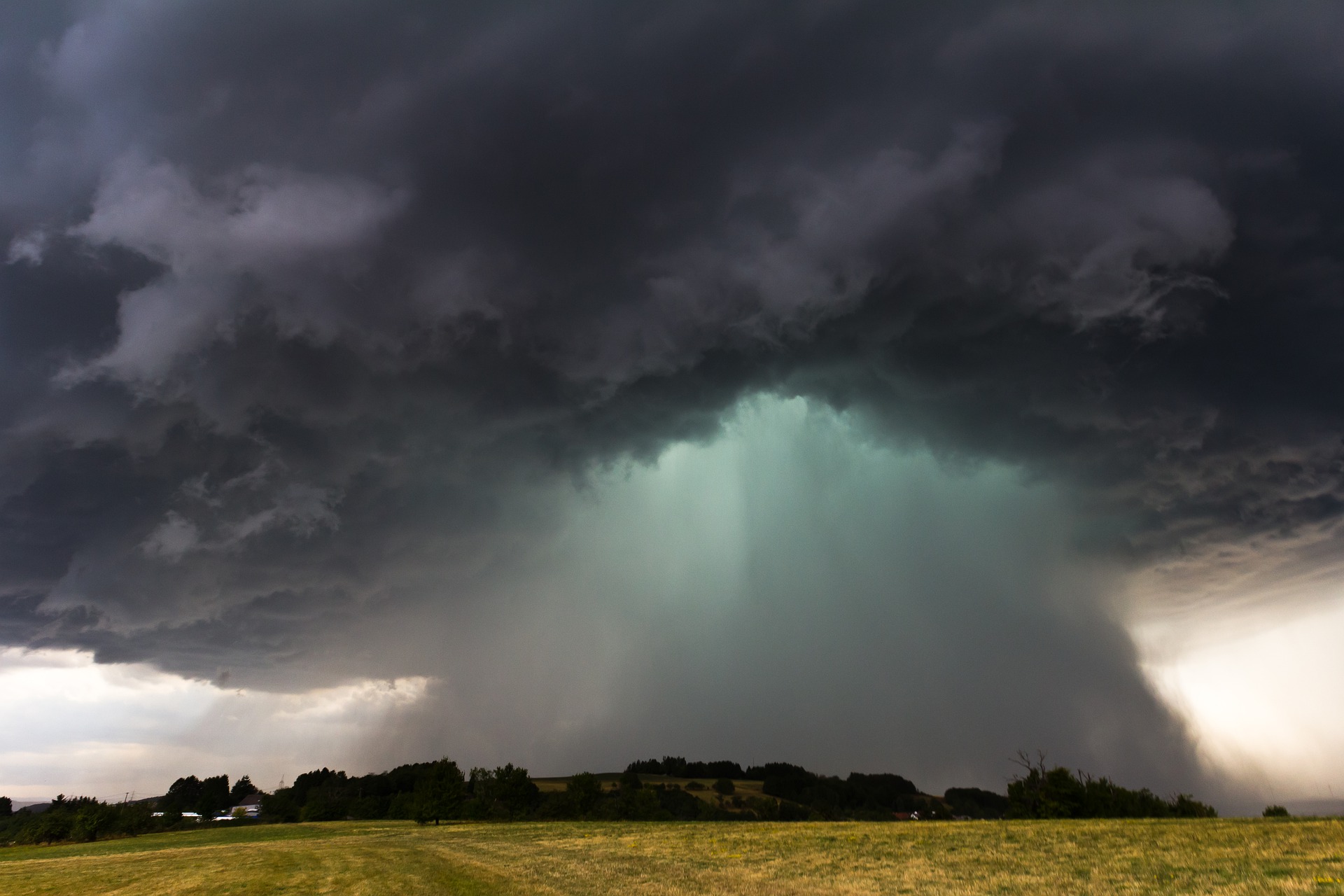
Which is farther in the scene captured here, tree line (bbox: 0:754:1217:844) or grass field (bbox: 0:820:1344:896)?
tree line (bbox: 0:754:1217:844)

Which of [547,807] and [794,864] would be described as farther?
[547,807]

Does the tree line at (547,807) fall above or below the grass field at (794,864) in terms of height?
below

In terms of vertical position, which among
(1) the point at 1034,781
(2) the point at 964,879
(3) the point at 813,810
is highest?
(2) the point at 964,879

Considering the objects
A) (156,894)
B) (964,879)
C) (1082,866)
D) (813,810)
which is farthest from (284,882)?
(813,810)

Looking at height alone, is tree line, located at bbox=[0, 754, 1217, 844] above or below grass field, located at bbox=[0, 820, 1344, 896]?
below

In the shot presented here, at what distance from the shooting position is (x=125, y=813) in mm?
122562

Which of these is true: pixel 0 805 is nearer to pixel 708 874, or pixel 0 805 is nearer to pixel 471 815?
pixel 471 815

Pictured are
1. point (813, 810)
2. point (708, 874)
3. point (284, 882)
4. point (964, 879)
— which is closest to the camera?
point (964, 879)

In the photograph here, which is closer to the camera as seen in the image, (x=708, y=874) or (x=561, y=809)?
(x=708, y=874)

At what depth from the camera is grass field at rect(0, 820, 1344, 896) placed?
2714cm

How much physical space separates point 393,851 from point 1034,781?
112m

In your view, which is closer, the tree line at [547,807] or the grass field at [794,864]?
the grass field at [794,864]

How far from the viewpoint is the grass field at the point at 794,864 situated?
27.1 meters

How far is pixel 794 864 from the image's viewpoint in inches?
1469
